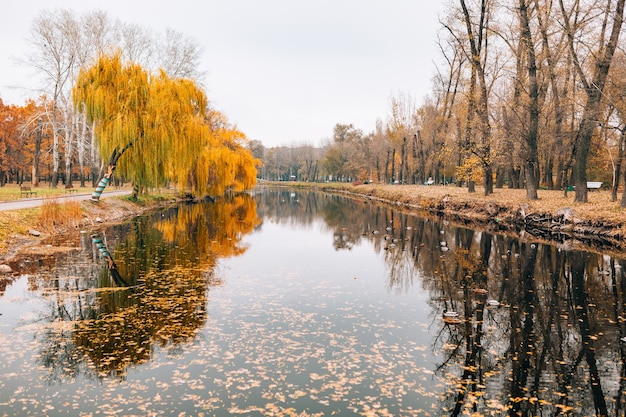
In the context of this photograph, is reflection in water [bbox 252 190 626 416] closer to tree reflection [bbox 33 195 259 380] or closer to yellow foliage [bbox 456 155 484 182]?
tree reflection [bbox 33 195 259 380]

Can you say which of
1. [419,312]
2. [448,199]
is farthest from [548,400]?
[448,199]

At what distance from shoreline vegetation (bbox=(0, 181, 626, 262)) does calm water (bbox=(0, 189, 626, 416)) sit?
8.93ft

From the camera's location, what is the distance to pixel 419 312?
9.10 m

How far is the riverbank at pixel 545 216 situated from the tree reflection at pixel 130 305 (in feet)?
47.9

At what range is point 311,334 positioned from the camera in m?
7.72

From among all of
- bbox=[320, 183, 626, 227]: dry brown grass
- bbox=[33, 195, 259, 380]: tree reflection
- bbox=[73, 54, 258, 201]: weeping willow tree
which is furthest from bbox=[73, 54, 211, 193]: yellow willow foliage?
bbox=[320, 183, 626, 227]: dry brown grass

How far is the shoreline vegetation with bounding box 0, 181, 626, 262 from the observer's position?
16047 mm

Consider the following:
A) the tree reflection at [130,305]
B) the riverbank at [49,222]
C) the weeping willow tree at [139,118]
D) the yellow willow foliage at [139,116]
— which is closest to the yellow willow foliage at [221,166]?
the weeping willow tree at [139,118]

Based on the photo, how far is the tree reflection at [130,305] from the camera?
6.58 m

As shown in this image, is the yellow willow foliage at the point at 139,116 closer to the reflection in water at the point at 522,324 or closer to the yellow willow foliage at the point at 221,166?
the yellow willow foliage at the point at 221,166

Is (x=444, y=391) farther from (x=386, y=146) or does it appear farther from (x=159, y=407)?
(x=386, y=146)

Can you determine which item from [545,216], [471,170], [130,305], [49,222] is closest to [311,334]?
[130,305]

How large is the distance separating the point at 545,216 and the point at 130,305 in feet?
68.7

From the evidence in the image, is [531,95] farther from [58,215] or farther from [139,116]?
[58,215]
